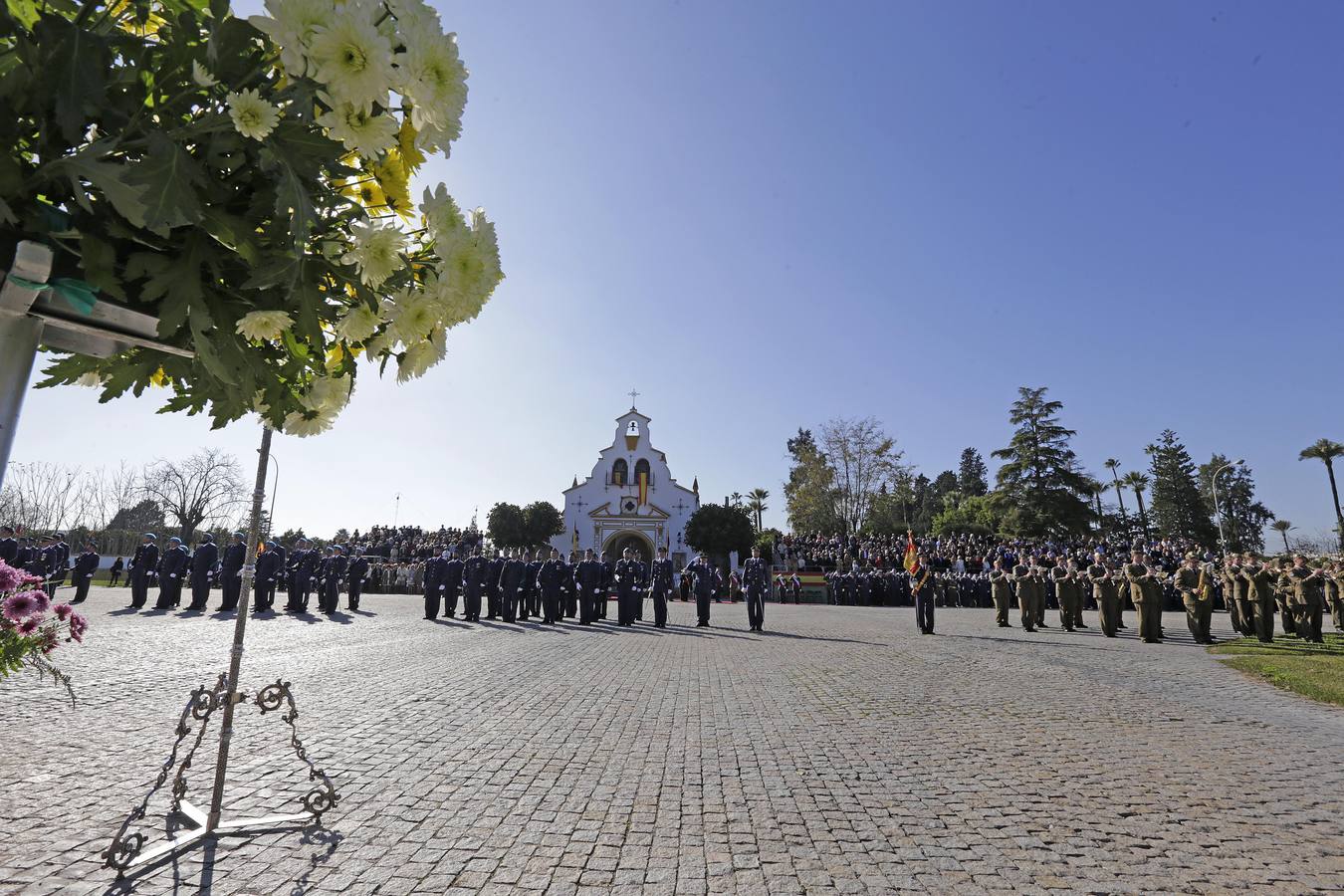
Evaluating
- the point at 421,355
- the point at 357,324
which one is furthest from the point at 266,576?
the point at 357,324

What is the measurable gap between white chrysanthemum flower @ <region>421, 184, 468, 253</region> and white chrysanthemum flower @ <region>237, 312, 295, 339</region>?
1.39 ft

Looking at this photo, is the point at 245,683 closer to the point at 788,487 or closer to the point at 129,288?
the point at 129,288

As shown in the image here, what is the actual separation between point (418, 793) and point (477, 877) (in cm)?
131

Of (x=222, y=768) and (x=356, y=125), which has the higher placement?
(x=356, y=125)

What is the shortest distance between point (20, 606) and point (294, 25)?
324cm

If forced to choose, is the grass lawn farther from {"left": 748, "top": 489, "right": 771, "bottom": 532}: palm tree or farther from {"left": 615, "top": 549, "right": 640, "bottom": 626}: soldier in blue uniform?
{"left": 748, "top": 489, "right": 771, "bottom": 532}: palm tree

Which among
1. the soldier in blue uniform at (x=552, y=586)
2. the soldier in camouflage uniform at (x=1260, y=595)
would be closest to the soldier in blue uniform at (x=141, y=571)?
the soldier in blue uniform at (x=552, y=586)

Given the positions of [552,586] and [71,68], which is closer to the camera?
[71,68]

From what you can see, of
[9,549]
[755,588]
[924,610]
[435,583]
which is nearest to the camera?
[9,549]

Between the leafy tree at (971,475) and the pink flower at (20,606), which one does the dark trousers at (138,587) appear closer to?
the pink flower at (20,606)

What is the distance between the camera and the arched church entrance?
179ft

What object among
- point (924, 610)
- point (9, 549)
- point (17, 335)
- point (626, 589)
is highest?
point (17, 335)

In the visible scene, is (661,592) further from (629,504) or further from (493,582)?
(629,504)

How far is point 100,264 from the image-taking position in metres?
A: 1.37
